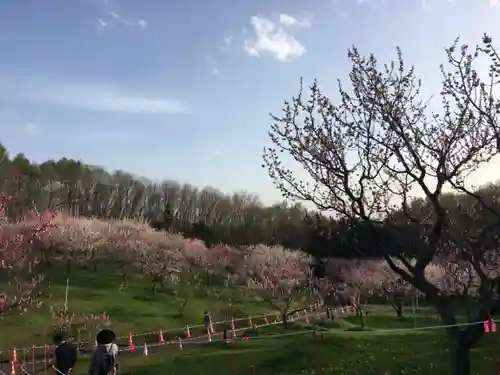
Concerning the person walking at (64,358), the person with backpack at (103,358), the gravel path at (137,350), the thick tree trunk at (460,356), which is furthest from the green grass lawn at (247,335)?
the person walking at (64,358)

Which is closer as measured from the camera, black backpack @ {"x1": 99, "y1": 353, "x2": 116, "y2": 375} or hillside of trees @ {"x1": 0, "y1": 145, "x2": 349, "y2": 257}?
black backpack @ {"x1": 99, "y1": 353, "x2": 116, "y2": 375}

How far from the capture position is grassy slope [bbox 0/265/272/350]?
2919cm

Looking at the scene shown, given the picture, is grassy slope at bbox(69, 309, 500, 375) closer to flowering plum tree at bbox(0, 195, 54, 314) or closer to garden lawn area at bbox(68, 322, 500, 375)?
garden lawn area at bbox(68, 322, 500, 375)

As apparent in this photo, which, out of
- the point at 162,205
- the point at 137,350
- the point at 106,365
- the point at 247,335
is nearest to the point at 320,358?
the point at 247,335

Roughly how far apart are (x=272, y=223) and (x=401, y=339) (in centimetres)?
4092

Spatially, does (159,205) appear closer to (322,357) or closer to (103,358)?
(322,357)

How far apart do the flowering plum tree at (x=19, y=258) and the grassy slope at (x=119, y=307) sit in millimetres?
1309

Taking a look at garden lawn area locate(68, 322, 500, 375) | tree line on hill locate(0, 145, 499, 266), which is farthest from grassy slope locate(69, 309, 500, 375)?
tree line on hill locate(0, 145, 499, 266)

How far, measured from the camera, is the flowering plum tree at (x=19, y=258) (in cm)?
2538

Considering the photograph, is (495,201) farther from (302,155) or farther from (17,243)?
(17,243)

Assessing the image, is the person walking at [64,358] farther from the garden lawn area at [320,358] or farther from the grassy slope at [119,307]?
the grassy slope at [119,307]

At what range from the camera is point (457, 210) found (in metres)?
13.8

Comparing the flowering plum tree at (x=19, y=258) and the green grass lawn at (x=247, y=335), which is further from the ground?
the flowering plum tree at (x=19, y=258)

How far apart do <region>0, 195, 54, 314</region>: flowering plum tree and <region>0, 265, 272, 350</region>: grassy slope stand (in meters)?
1.31
